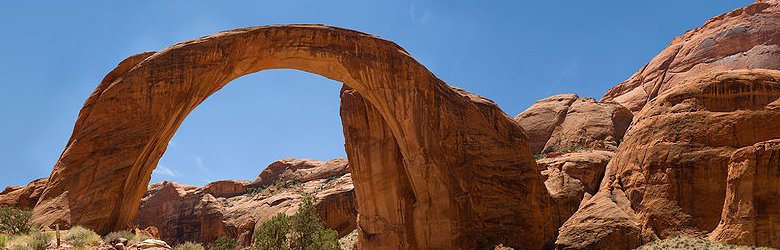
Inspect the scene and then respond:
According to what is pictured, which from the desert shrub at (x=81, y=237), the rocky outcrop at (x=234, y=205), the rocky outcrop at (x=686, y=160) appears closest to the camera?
the desert shrub at (x=81, y=237)

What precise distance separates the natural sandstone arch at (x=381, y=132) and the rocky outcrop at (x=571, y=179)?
2.19 metres

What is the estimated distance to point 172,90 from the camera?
23.2 meters

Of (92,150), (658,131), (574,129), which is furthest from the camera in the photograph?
(574,129)

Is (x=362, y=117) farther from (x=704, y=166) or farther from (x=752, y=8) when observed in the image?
(x=752, y=8)

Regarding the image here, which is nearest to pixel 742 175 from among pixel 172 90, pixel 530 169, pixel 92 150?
pixel 530 169

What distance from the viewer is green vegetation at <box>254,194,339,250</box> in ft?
89.4

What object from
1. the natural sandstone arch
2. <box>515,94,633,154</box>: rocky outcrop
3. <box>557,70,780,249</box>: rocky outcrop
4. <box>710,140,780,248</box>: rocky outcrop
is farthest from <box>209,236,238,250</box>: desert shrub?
<box>710,140,780,248</box>: rocky outcrop

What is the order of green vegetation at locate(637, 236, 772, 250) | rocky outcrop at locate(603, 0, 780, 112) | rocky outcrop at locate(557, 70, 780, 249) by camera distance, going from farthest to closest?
1. rocky outcrop at locate(603, 0, 780, 112)
2. rocky outcrop at locate(557, 70, 780, 249)
3. green vegetation at locate(637, 236, 772, 250)

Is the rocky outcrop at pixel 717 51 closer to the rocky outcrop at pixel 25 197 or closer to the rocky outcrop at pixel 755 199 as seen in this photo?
the rocky outcrop at pixel 755 199

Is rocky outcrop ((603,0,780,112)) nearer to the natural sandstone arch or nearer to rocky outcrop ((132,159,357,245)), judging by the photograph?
rocky outcrop ((132,159,357,245))

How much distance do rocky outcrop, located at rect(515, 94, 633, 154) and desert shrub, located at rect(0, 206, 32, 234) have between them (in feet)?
99.7

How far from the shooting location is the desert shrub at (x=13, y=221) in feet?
60.4

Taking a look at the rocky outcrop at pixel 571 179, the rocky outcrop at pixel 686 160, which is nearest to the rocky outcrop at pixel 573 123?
the rocky outcrop at pixel 571 179

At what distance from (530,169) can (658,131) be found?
5.44 metres
